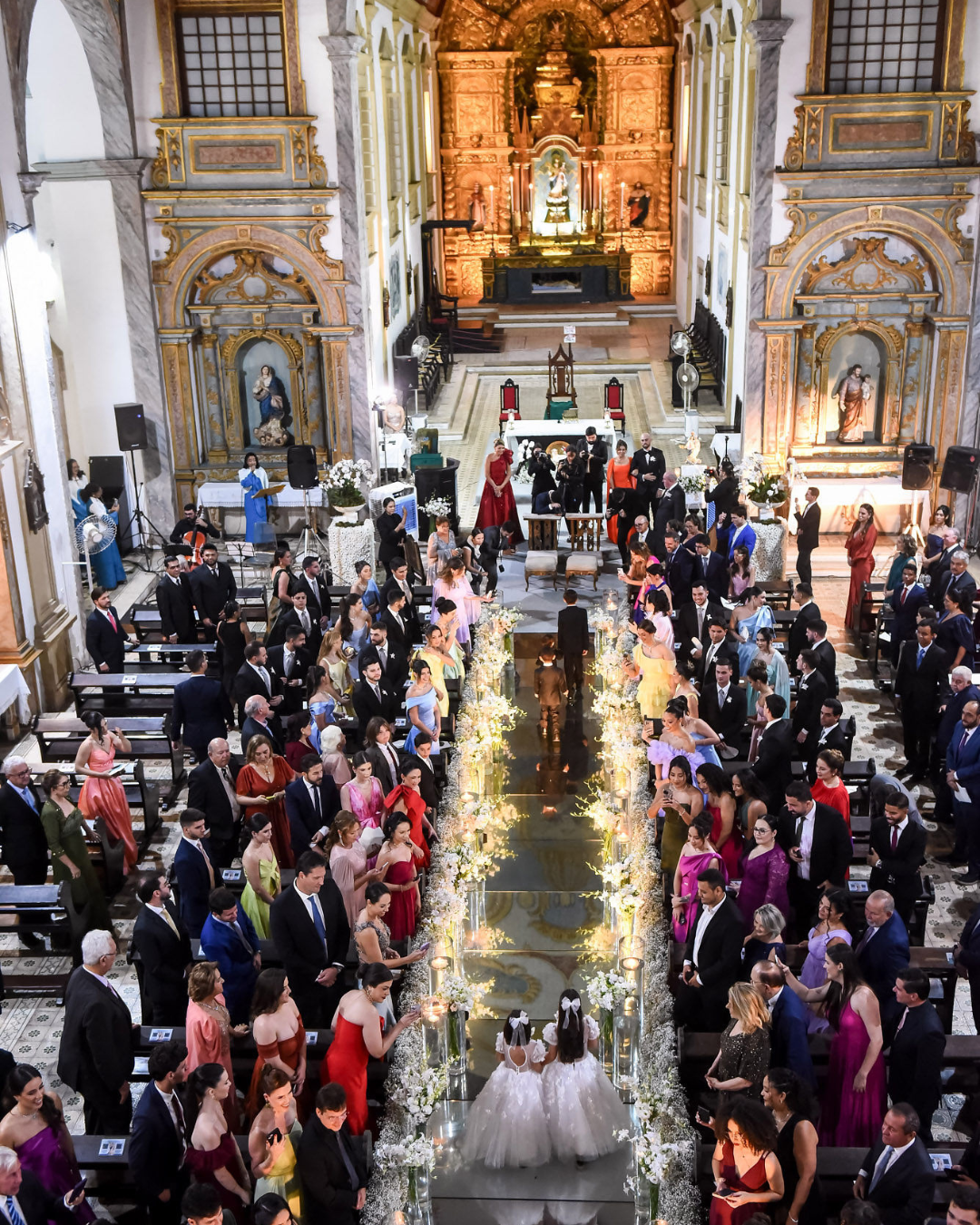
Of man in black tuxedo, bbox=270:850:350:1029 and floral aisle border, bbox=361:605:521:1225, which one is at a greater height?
man in black tuxedo, bbox=270:850:350:1029

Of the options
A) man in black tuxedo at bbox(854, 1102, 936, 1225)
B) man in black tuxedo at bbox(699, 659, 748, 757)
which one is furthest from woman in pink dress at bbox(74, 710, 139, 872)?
man in black tuxedo at bbox(854, 1102, 936, 1225)

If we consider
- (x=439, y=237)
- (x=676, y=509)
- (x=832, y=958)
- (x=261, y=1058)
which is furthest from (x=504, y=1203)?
(x=439, y=237)

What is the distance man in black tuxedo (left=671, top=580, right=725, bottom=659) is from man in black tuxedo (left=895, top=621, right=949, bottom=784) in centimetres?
171

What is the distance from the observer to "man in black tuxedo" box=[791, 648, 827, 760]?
11062mm

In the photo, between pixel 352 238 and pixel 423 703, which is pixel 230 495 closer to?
pixel 352 238

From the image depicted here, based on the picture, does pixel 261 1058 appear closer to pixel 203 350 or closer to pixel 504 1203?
pixel 504 1203

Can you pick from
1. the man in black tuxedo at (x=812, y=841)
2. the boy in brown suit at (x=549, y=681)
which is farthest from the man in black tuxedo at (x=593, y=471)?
the man in black tuxedo at (x=812, y=841)

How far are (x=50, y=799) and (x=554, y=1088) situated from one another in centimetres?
413

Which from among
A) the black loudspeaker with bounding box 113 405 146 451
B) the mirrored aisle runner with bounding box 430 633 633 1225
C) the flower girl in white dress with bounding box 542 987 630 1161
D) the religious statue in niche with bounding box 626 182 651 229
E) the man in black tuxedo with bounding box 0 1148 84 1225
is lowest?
the mirrored aisle runner with bounding box 430 633 633 1225

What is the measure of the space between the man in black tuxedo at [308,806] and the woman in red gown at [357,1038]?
2214 mm

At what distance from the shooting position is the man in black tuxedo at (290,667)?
1202 centimetres

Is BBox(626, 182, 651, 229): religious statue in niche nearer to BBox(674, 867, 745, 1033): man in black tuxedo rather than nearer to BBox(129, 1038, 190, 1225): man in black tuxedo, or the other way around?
BBox(674, 867, 745, 1033): man in black tuxedo

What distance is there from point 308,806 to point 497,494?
949 centimetres

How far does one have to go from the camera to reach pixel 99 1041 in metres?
7.57
